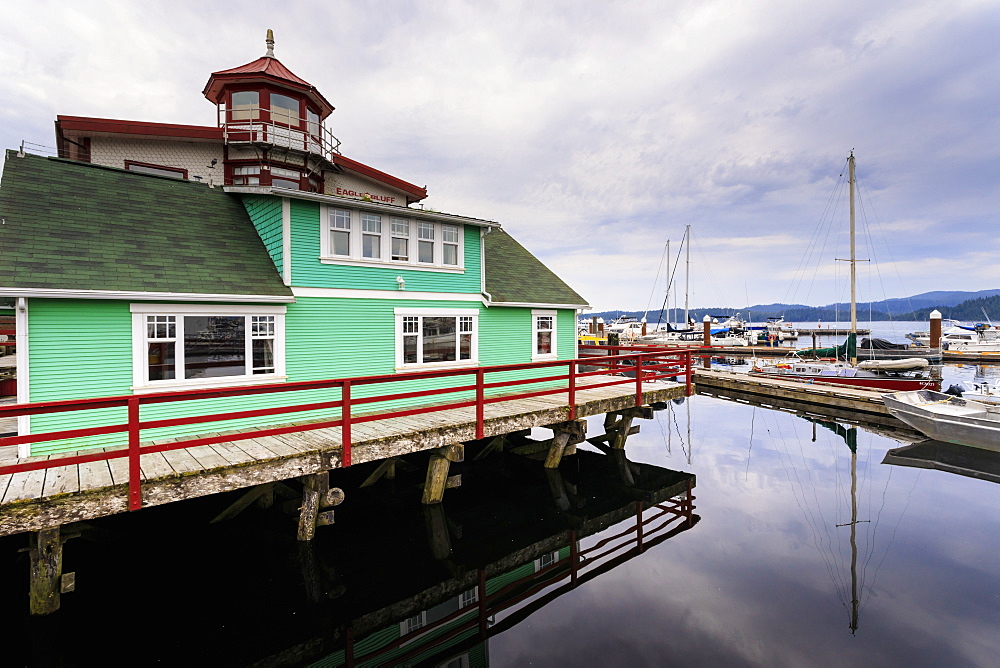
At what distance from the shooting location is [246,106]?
Result: 20.0 m

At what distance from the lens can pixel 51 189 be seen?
410 inches

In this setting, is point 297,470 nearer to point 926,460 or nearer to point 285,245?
point 285,245

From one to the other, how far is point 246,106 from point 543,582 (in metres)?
21.4

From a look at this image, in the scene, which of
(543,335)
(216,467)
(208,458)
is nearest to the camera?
(216,467)

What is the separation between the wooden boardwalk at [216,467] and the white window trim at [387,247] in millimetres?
4132

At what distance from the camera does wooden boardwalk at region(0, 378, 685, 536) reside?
608 cm

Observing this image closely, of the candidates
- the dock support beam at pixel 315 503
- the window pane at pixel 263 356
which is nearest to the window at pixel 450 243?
the window pane at pixel 263 356

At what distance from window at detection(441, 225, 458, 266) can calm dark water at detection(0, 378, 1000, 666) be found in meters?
6.13

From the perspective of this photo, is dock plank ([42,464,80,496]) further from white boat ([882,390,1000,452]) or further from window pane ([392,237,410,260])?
white boat ([882,390,1000,452])

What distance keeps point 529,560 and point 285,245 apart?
8.65m

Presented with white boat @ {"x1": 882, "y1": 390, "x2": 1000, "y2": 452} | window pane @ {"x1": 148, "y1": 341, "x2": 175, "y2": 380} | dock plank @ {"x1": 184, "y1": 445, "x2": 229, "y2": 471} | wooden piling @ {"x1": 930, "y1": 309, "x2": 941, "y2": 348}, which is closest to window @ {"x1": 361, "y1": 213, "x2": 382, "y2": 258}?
window pane @ {"x1": 148, "y1": 341, "x2": 175, "y2": 380}

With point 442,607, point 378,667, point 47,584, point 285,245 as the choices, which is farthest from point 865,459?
point 47,584

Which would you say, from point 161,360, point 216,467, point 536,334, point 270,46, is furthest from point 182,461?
point 270,46

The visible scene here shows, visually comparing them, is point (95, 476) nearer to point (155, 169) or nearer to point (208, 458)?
point (208, 458)
